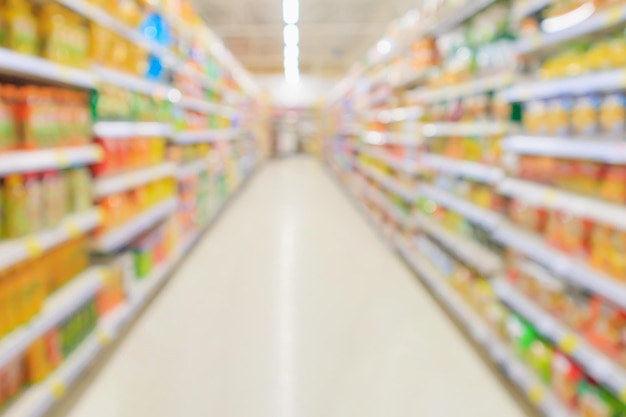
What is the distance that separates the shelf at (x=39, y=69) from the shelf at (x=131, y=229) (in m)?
0.77

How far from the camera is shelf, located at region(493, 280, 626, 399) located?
1.73 metres

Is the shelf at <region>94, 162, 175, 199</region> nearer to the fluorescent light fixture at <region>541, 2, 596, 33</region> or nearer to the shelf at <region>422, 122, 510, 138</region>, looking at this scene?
the shelf at <region>422, 122, 510, 138</region>

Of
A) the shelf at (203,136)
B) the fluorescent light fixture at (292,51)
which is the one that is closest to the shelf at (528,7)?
the shelf at (203,136)

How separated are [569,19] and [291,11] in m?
8.90

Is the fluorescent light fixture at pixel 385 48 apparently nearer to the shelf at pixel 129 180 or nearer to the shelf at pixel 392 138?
the shelf at pixel 392 138

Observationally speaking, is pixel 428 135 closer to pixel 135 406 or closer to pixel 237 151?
pixel 135 406

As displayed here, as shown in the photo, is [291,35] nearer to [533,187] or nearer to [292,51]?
[292,51]

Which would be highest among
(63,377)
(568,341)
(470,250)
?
(470,250)

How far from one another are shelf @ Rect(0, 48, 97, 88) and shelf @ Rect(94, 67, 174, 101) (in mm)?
183

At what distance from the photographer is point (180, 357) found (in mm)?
2699

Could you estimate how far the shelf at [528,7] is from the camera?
2.22m

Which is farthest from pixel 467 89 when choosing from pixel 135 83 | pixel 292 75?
pixel 292 75

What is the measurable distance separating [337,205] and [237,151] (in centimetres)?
257

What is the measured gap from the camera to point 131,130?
312 cm
